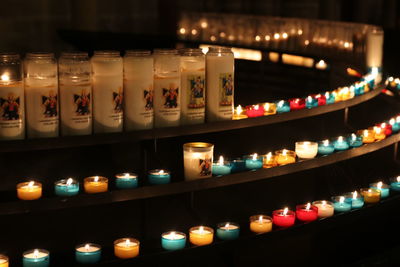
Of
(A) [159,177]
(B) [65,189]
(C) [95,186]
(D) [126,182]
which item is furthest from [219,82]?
(B) [65,189]

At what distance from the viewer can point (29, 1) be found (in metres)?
11.4

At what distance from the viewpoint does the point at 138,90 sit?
309 cm

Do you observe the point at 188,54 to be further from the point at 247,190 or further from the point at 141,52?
the point at 247,190

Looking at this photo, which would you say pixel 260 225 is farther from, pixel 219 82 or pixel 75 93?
pixel 75 93

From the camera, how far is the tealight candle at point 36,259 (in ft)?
9.82

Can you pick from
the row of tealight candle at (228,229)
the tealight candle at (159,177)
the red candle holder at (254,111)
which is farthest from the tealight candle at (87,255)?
the red candle holder at (254,111)

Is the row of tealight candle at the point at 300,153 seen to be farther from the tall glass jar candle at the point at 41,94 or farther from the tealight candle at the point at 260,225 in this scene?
the tall glass jar candle at the point at 41,94

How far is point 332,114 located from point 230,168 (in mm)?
2475

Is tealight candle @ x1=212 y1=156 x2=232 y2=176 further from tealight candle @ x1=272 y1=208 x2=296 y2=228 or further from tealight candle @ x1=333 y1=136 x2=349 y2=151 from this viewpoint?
tealight candle @ x1=333 y1=136 x2=349 y2=151

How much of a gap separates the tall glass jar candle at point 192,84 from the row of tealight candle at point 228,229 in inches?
20.1

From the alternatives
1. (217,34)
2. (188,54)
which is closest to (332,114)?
(188,54)

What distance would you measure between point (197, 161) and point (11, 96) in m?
0.90

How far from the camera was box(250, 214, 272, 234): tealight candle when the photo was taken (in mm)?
3580

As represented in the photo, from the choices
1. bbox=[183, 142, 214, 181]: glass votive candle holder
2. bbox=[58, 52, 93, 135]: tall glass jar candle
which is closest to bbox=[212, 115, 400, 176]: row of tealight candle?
bbox=[183, 142, 214, 181]: glass votive candle holder
